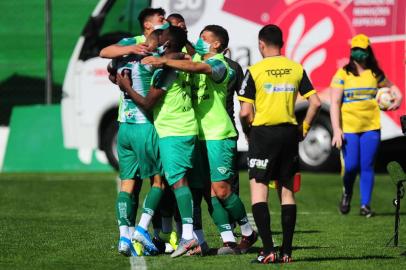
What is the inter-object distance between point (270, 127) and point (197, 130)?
2.56 feet

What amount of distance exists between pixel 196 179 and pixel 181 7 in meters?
10.9

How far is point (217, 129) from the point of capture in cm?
1015

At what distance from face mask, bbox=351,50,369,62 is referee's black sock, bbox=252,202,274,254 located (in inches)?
211

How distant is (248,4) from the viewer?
20.8m

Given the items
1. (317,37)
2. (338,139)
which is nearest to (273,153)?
(338,139)

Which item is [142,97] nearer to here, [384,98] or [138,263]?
[138,263]

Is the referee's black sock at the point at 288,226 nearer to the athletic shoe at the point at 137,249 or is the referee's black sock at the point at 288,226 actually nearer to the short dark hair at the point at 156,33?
the athletic shoe at the point at 137,249

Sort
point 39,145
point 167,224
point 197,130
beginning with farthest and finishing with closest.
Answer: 1. point 39,145
2. point 167,224
3. point 197,130

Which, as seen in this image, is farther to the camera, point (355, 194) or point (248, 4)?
point (248, 4)

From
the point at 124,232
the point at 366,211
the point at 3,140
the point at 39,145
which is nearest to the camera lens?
the point at 124,232

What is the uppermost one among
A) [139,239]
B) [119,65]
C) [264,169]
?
[119,65]

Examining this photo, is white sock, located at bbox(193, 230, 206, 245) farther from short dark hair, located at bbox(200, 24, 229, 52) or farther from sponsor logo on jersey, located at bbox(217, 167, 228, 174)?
short dark hair, located at bbox(200, 24, 229, 52)

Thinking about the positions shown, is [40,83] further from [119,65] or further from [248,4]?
[119,65]

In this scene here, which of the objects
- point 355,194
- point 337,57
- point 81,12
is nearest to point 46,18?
point 81,12
